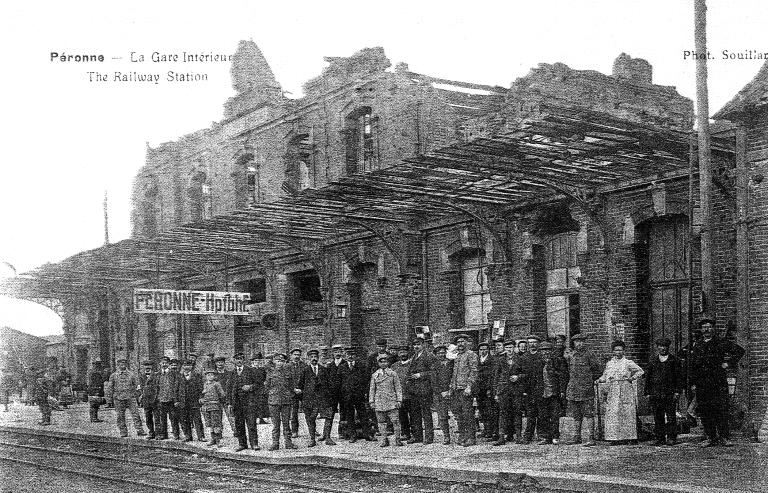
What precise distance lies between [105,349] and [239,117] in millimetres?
11006

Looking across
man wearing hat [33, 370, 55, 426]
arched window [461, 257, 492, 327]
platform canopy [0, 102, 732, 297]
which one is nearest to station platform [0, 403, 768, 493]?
arched window [461, 257, 492, 327]

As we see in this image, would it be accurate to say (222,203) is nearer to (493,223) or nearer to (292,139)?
(292,139)

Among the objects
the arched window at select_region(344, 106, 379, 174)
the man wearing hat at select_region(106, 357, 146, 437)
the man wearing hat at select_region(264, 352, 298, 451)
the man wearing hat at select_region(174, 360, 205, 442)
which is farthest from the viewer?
the arched window at select_region(344, 106, 379, 174)

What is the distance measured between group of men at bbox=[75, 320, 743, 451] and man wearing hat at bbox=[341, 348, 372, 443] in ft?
0.05

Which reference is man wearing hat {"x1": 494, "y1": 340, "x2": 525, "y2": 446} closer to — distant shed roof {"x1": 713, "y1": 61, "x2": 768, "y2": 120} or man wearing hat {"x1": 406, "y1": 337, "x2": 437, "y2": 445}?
man wearing hat {"x1": 406, "y1": 337, "x2": 437, "y2": 445}

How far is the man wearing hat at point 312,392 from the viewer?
14.3m

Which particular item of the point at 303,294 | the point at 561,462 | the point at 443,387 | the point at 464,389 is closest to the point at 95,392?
the point at 303,294

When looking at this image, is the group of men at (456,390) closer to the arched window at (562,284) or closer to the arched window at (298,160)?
the arched window at (562,284)

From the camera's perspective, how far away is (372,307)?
819 inches

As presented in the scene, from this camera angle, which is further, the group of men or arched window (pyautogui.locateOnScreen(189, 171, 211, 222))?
arched window (pyautogui.locateOnScreen(189, 171, 211, 222))

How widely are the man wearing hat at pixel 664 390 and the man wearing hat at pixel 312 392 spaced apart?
16.8 ft

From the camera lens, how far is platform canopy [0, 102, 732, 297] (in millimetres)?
11914

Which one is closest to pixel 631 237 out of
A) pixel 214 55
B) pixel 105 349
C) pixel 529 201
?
pixel 529 201

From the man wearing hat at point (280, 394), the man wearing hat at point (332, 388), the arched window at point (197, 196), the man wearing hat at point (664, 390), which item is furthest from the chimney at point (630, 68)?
the arched window at point (197, 196)
